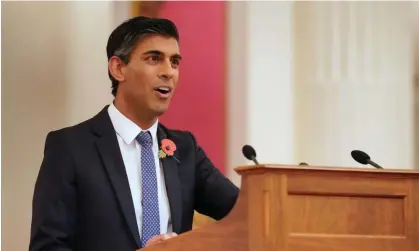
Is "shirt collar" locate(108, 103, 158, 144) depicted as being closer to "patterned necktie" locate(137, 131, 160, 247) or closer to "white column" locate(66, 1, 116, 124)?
"patterned necktie" locate(137, 131, 160, 247)

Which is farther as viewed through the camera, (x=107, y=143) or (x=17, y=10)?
(x=17, y=10)

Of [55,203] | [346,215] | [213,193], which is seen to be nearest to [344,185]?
[346,215]

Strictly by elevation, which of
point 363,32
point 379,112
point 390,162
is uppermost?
point 363,32

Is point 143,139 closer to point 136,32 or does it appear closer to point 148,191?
point 148,191

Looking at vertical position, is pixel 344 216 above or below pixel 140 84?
below

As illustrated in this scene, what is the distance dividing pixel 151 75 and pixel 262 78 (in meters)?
1.46

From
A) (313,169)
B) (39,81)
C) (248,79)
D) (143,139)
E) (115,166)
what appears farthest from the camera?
(248,79)

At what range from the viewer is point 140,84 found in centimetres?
256

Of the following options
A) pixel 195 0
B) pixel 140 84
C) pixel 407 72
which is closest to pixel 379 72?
pixel 407 72

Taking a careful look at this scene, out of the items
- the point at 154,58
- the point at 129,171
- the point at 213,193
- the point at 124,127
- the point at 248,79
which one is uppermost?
the point at 154,58

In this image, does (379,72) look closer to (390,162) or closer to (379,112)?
(379,112)

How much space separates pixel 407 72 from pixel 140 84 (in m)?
1.90

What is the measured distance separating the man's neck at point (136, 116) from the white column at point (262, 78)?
1.28 meters

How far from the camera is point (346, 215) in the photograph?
2086mm
